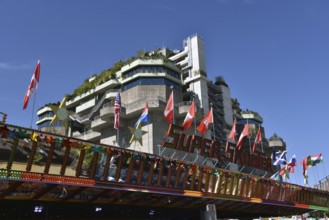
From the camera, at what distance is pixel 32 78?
76.0 feet

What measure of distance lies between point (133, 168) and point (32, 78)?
9.05m

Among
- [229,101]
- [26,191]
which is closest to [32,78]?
[26,191]

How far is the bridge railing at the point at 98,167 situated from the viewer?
1814 cm

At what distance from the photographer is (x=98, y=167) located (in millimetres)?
21344

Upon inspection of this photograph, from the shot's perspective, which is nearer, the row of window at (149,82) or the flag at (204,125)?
the flag at (204,125)

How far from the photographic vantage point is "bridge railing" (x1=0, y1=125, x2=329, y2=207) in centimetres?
1814

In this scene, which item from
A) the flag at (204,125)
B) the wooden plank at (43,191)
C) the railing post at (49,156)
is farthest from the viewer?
the flag at (204,125)

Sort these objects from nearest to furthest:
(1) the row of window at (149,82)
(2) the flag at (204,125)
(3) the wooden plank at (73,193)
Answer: (3) the wooden plank at (73,193) < (2) the flag at (204,125) < (1) the row of window at (149,82)

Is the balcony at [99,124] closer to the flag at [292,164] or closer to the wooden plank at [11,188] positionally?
the flag at [292,164]

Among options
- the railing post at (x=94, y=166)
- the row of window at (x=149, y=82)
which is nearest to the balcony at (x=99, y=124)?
the row of window at (x=149, y=82)

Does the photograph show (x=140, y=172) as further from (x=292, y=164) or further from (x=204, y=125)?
(x=292, y=164)

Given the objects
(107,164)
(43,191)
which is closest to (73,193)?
(43,191)

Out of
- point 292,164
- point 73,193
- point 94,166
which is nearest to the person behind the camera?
point 73,193

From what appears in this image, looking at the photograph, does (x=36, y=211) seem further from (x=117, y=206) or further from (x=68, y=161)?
(x=117, y=206)
